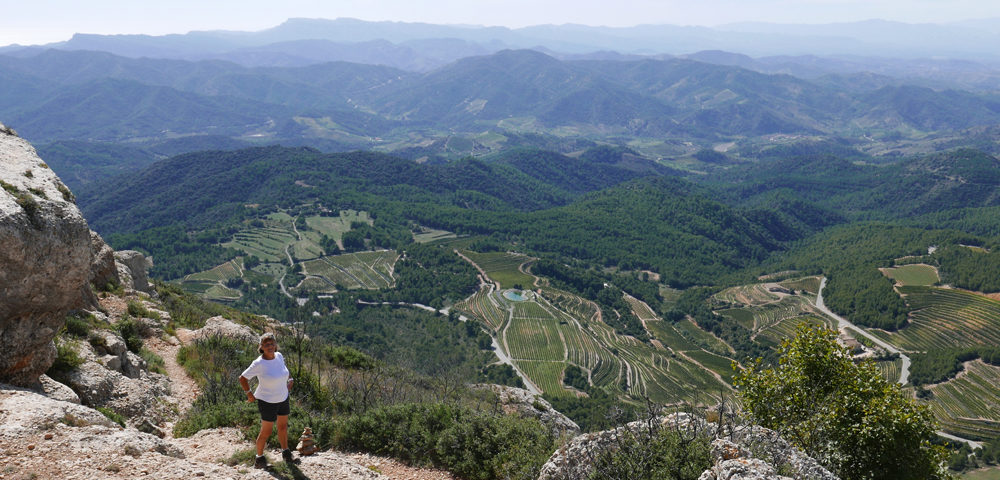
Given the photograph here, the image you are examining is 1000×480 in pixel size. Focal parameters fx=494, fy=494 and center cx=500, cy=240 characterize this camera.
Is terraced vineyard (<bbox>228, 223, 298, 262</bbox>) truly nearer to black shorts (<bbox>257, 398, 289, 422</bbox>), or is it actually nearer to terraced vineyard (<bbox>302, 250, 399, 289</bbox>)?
terraced vineyard (<bbox>302, 250, 399, 289</bbox>)

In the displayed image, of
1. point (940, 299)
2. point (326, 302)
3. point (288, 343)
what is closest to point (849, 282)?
point (940, 299)

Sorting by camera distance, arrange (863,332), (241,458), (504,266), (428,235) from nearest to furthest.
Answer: (241,458) < (863,332) < (504,266) < (428,235)

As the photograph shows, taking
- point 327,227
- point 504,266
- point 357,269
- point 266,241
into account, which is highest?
point 327,227

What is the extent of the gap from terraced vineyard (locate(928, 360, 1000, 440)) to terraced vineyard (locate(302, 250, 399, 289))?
126250 millimetres

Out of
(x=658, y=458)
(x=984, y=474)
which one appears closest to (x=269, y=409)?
(x=658, y=458)

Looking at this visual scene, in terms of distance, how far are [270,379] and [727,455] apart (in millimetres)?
12750

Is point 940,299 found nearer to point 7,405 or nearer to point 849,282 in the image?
point 849,282

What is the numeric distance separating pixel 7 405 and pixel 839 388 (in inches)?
1140

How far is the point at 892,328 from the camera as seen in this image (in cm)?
12219

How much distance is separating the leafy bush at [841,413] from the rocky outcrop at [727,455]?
8.36 feet

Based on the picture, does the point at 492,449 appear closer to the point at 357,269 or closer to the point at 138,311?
the point at 138,311

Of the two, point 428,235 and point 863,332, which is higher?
point 428,235

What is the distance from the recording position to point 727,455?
1331cm

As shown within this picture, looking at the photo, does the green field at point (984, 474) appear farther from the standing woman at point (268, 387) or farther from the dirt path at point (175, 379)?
the dirt path at point (175, 379)
